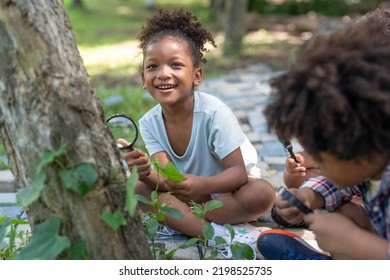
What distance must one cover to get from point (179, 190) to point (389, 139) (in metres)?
1.07

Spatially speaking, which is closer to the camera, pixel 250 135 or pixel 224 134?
pixel 224 134

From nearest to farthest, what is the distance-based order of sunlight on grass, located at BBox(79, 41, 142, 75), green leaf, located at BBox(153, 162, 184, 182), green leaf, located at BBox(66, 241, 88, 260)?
green leaf, located at BBox(66, 241, 88, 260)
green leaf, located at BBox(153, 162, 184, 182)
sunlight on grass, located at BBox(79, 41, 142, 75)

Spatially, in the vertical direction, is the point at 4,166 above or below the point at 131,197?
below

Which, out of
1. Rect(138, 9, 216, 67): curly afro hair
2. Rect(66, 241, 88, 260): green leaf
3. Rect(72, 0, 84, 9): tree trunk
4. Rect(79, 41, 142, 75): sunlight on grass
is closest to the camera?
Rect(66, 241, 88, 260): green leaf

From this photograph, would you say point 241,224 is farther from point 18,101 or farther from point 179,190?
point 18,101

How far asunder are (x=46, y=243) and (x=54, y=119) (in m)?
0.35

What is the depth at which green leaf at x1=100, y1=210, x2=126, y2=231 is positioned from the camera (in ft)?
5.35

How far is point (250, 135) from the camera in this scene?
13.9 ft

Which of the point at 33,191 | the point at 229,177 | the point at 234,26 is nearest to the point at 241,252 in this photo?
the point at 229,177

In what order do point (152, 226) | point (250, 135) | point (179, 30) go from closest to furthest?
1. point (152, 226)
2. point (179, 30)
3. point (250, 135)

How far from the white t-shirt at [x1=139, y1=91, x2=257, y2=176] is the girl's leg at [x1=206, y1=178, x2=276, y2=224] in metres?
0.18

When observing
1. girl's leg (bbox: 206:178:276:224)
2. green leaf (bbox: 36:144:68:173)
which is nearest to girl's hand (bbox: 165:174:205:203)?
girl's leg (bbox: 206:178:276:224)

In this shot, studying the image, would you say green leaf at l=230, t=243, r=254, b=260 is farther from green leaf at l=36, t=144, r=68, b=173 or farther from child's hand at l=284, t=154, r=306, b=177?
green leaf at l=36, t=144, r=68, b=173

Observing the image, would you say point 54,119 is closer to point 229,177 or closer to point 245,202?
point 229,177
